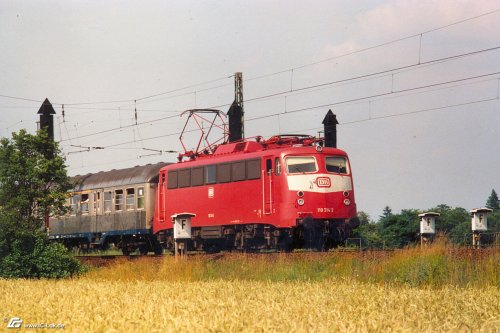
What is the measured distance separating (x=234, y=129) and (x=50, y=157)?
50.3 ft

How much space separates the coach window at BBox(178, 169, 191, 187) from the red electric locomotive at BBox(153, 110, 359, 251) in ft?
2.08

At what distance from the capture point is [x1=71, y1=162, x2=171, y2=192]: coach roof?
34.4 metres

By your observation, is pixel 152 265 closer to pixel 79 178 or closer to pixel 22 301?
pixel 22 301

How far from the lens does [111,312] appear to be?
28.5ft

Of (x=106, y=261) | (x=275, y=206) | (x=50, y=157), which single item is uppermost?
(x=50, y=157)

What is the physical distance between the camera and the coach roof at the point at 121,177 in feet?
113

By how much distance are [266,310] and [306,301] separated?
152cm

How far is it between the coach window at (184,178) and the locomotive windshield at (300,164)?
584 cm

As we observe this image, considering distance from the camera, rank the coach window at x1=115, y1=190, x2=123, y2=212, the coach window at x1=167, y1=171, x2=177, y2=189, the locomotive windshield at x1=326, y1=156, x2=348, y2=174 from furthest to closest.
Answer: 1. the coach window at x1=115, y1=190, x2=123, y2=212
2. the coach window at x1=167, y1=171, x2=177, y2=189
3. the locomotive windshield at x1=326, y1=156, x2=348, y2=174

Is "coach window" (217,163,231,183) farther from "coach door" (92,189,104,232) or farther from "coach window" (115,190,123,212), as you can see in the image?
"coach door" (92,189,104,232)

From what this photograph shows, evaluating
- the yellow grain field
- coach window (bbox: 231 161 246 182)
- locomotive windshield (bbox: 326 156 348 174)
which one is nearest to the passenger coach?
coach window (bbox: 231 161 246 182)

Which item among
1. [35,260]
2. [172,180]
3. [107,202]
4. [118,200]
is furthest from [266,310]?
[107,202]

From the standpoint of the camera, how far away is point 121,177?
3622cm

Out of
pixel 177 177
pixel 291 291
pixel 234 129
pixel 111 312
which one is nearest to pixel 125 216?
pixel 177 177
